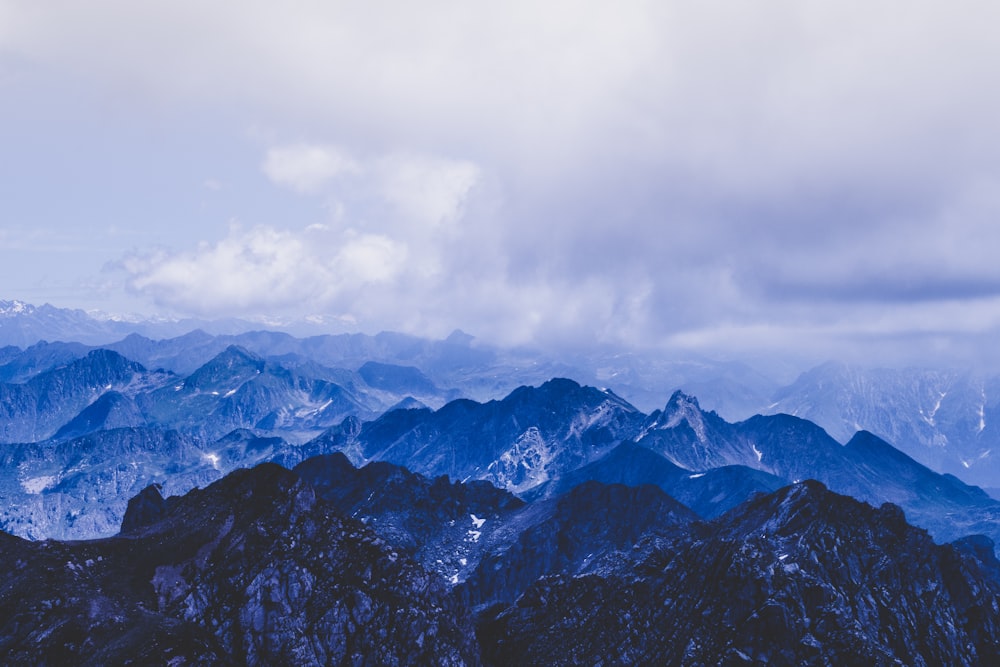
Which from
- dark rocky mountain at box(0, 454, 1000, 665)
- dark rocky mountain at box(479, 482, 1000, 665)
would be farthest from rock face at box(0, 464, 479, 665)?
dark rocky mountain at box(479, 482, 1000, 665)

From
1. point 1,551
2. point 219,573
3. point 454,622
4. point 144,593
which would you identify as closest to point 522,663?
point 454,622

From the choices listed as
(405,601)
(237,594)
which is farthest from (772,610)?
(237,594)

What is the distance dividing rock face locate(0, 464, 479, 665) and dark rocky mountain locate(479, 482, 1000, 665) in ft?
85.5

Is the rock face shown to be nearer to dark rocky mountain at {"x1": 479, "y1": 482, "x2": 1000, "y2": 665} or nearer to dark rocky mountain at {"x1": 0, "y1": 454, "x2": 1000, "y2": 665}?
dark rocky mountain at {"x1": 0, "y1": 454, "x2": 1000, "y2": 665}

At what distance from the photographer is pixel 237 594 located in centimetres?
15188

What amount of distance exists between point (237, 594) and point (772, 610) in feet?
348

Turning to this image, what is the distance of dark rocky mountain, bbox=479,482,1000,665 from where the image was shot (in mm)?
163125

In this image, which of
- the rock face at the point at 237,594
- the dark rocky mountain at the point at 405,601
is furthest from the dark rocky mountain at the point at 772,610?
the rock face at the point at 237,594

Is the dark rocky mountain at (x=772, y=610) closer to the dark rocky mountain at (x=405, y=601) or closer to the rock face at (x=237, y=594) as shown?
the dark rocky mountain at (x=405, y=601)

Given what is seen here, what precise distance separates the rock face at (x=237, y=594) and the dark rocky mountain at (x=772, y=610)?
2605cm

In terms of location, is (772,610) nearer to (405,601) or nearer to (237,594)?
(405,601)

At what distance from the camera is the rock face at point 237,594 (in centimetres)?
12962

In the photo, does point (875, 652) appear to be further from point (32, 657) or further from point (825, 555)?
point (32, 657)

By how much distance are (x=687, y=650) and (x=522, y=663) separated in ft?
118
